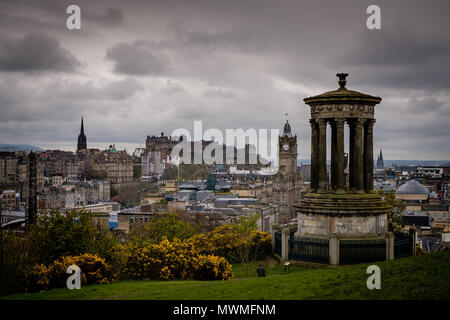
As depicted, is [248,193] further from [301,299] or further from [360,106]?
[301,299]

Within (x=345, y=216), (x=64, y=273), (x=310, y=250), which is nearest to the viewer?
(x=64, y=273)

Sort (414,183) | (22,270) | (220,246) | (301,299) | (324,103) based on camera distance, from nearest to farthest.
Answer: (301,299)
(22,270)
(324,103)
(220,246)
(414,183)

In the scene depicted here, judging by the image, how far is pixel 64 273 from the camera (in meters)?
21.4

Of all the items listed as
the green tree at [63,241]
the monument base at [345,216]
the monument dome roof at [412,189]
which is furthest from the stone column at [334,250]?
the monument dome roof at [412,189]

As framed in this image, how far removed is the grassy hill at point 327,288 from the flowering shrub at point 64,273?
159 centimetres

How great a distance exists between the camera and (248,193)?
397 feet

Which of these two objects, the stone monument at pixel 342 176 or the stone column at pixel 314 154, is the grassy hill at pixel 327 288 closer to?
the stone monument at pixel 342 176

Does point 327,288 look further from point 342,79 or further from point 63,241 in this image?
point 63,241

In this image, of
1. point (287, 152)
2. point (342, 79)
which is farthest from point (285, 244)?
point (287, 152)

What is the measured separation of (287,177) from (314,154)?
120 metres

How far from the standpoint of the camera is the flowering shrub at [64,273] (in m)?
21.0

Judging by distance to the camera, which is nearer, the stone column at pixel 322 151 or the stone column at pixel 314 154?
the stone column at pixel 322 151

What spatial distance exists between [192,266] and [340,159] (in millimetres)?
8833

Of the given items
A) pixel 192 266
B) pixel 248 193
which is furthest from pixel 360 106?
pixel 248 193
